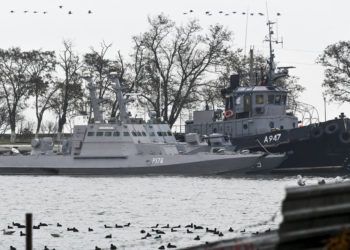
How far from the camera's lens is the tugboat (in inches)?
2965

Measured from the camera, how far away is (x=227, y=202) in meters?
50.1

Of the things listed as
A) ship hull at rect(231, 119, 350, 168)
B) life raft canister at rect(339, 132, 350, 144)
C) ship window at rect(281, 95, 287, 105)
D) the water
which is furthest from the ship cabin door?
the water

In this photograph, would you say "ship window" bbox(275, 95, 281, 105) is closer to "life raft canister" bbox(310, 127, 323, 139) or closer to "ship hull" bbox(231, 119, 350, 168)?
Result: "ship hull" bbox(231, 119, 350, 168)

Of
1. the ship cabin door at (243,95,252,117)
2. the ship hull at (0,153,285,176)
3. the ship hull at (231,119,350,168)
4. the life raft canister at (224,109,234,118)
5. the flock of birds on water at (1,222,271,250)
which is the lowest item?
the flock of birds on water at (1,222,271,250)

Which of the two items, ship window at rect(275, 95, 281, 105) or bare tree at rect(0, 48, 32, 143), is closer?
ship window at rect(275, 95, 281, 105)

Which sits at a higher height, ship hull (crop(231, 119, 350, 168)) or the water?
ship hull (crop(231, 119, 350, 168))

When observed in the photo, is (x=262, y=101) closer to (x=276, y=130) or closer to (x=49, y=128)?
(x=276, y=130)

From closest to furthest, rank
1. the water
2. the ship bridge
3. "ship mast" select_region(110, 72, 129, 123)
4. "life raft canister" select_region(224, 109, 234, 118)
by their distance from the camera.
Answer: the water
"ship mast" select_region(110, 72, 129, 123)
the ship bridge
"life raft canister" select_region(224, 109, 234, 118)

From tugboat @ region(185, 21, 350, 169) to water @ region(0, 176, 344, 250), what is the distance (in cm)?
372

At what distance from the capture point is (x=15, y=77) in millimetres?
116500

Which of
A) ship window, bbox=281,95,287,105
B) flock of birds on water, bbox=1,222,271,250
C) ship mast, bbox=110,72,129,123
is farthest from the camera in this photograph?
ship window, bbox=281,95,287,105

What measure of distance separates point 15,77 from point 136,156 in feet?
148

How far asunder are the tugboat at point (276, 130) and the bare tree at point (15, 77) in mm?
37414

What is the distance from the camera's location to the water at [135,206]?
3106cm
